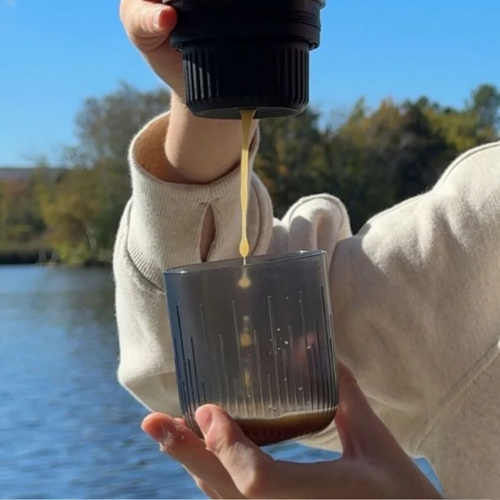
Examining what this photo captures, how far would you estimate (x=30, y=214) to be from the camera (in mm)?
5852

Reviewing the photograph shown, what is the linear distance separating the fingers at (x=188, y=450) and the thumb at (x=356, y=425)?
0.07 m

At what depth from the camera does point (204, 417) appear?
0.43m

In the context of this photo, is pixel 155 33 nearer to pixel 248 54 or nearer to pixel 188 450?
pixel 248 54

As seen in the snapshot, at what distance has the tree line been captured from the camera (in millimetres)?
1555

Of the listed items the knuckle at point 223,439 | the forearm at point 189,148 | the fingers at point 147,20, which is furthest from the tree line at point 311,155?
the knuckle at point 223,439

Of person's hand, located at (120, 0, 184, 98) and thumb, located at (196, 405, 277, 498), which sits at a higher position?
person's hand, located at (120, 0, 184, 98)

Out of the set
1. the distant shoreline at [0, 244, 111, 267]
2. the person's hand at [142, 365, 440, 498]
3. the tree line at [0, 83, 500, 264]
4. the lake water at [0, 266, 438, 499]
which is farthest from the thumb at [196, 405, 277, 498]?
the distant shoreline at [0, 244, 111, 267]

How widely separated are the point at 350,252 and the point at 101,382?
2567mm

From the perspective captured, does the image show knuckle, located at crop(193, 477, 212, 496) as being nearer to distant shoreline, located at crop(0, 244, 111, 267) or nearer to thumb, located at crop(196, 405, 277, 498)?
thumb, located at crop(196, 405, 277, 498)

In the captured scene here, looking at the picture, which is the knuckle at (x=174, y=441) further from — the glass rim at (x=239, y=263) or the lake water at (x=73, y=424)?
the lake water at (x=73, y=424)

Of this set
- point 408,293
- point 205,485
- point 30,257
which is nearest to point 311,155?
point 408,293

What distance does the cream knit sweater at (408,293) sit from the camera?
64 cm

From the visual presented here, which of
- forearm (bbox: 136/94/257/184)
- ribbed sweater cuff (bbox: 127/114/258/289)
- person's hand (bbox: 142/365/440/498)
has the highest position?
forearm (bbox: 136/94/257/184)

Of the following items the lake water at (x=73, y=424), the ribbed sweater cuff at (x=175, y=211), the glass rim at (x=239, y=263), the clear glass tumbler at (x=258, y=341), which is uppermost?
the ribbed sweater cuff at (x=175, y=211)
